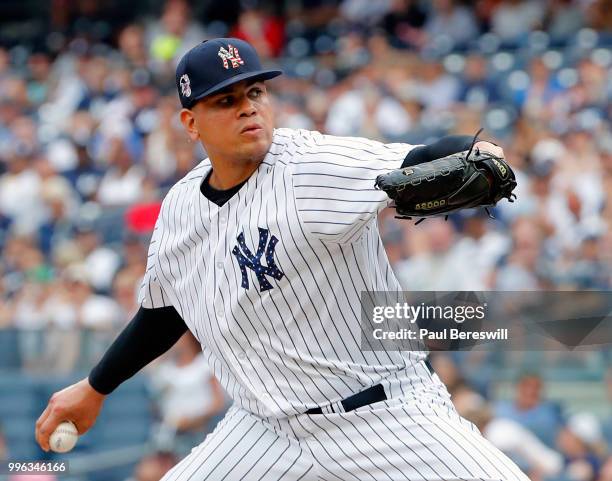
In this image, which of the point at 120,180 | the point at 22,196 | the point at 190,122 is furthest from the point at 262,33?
the point at 190,122

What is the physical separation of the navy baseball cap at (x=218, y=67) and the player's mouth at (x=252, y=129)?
0.41ft

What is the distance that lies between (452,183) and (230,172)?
76 cm

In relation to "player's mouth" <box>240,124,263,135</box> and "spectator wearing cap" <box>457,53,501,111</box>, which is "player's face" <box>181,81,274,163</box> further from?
"spectator wearing cap" <box>457,53,501,111</box>

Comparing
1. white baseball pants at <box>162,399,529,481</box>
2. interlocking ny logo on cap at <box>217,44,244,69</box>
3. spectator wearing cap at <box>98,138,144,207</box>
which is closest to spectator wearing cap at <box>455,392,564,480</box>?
white baseball pants at <box>162,399,529,481</box>

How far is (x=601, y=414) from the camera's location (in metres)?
5.59

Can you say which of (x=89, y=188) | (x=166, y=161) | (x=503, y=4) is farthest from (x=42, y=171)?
(x=503, y=4)

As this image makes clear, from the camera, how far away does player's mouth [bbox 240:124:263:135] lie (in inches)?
→ 122

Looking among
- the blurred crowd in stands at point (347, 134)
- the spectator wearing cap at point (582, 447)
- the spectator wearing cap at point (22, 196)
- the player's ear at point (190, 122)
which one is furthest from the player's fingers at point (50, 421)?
the spectator wearing cap at point (22, 196)

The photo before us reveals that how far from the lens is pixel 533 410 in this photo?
5.64 meters

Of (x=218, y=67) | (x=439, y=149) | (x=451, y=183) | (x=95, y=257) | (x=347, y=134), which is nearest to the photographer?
(x=451, y=183)

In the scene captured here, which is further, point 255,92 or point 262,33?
point 262,33

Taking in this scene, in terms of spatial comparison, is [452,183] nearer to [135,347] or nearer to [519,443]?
[135,347]

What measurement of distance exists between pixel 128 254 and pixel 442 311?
4612 mm

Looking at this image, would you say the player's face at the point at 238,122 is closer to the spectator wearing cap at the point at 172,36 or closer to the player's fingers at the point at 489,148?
the player's fingers at the point at 489,148
